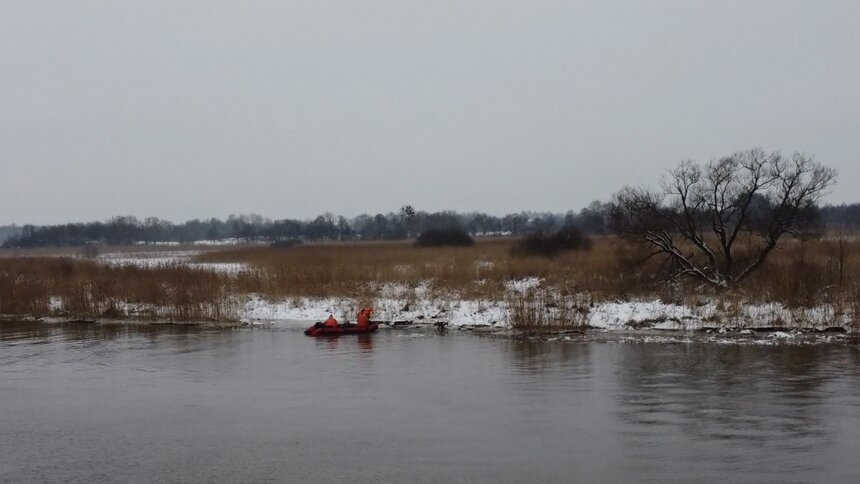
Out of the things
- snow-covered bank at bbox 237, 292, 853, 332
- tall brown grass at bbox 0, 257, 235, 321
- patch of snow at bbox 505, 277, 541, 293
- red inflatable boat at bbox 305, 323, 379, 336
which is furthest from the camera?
patch of snow at bbox 505, 277, 541, 293

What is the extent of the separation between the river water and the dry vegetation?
5510 mm

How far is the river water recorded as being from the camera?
29.9 ft

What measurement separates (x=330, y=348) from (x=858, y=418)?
11.5 metres

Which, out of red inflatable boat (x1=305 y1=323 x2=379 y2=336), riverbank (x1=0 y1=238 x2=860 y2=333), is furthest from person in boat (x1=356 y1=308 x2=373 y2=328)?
riverbank (x1=0 y1=238 x2=860 y2=333)

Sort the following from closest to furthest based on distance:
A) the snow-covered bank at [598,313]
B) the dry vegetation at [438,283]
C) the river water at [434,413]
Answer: the river water at [434,413], the snow-covered bank at [598,313], the dry vegetation at [438,283]

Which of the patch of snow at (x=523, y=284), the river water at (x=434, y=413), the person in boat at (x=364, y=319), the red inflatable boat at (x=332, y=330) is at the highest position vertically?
the patch of snow at (x=523, y=284)

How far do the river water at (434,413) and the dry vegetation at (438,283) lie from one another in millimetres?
5510

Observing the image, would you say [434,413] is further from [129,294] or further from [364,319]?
[129,294]

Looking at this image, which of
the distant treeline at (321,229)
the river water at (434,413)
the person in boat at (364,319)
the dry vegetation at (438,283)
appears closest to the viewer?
the river water at (434,413)

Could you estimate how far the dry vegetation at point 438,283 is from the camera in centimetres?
2317

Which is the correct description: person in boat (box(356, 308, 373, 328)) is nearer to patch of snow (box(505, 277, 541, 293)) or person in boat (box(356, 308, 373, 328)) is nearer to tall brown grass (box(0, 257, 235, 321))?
tall brown grass (box(0, 257, 235, 321))

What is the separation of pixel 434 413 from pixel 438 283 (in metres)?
16.6

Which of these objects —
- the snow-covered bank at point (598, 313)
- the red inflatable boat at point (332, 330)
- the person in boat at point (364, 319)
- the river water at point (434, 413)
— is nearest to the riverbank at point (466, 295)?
the snow-covered bank at point (598, 313)

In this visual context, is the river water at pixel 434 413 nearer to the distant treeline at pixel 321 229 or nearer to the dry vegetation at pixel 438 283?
the dry vegetation at pixel 438 283
